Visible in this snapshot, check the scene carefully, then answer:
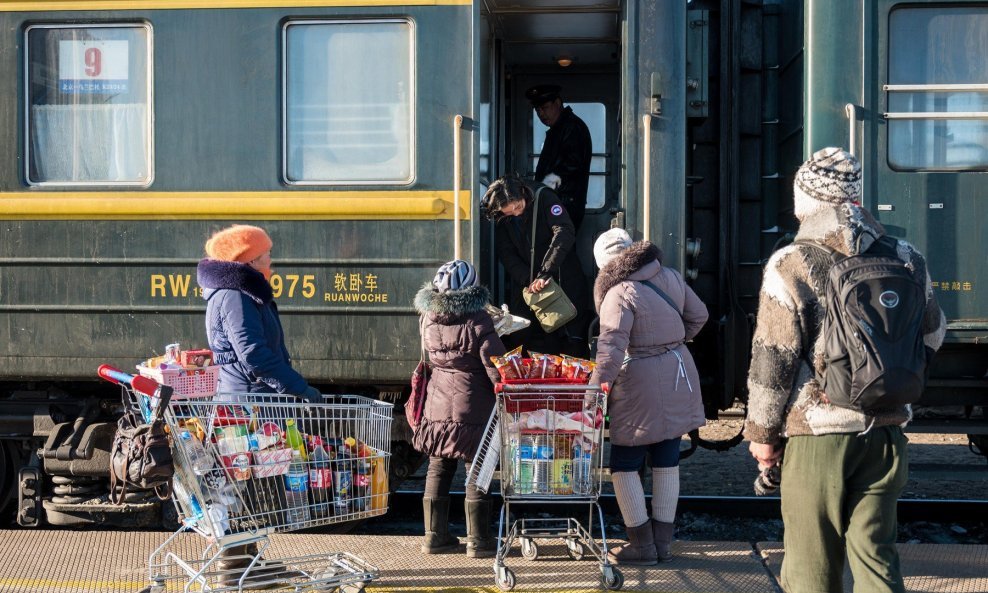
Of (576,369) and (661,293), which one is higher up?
(661,293)

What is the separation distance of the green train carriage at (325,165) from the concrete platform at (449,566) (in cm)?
60

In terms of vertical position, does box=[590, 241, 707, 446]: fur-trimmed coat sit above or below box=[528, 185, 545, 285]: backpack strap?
below

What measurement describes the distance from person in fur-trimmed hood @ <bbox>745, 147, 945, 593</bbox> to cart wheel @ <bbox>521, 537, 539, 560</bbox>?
72.5 inches

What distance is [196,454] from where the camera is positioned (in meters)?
3.97

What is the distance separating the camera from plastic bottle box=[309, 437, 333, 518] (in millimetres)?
4199

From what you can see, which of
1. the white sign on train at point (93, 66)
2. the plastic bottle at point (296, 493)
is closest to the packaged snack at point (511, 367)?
the plastic bottle at point (296, 493)

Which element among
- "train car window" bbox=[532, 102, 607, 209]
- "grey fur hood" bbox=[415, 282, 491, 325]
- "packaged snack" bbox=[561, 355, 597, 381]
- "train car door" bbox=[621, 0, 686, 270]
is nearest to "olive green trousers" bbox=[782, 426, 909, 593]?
"packaged snack" bbox=[561, 355, 597, 381]

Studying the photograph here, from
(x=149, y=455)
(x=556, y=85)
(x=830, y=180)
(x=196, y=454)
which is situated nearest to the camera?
(x=830, y=180)

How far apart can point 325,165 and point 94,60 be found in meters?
1.38

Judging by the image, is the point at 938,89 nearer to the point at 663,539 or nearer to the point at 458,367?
the point at 663,539

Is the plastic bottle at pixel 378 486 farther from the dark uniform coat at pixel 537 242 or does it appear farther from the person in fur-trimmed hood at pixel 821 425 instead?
the person in fur-trimmed hood at pixel 821 425

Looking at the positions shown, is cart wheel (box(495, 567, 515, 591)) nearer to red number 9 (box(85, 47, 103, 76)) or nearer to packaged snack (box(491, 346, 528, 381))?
packaged snack (box(491, 346, 528, 381))

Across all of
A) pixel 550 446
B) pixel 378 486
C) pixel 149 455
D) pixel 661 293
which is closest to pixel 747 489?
pixel 661 293

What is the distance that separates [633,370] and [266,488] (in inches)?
71.3
